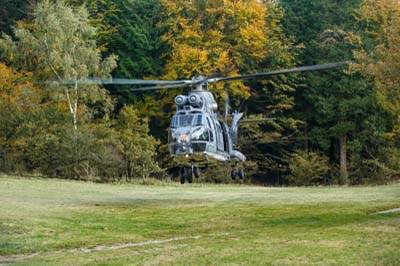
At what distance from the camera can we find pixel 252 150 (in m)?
47.8

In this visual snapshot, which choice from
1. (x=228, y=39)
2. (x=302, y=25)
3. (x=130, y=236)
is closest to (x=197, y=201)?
(x=130, y=236)

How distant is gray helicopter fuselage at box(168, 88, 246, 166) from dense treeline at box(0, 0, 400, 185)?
15.6 metres

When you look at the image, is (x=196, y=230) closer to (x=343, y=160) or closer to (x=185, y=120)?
(x=185, y=120)

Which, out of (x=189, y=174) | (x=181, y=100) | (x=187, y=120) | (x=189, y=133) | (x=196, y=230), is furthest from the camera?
(x=189, y=174)

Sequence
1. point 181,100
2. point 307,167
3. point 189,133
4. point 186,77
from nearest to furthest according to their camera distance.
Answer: point 189,133 < point 181,100 < point 307,167 < point 186,77

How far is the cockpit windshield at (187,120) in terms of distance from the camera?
22.8 metres

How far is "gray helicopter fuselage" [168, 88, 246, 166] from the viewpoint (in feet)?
73.8

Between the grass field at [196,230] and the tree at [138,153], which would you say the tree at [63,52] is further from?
the grass field at [196,230]

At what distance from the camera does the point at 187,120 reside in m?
22.9

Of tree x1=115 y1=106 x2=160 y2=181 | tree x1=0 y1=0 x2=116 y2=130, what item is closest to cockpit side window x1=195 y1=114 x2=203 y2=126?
tree x1=115 y1=106 x2=160 y2=181

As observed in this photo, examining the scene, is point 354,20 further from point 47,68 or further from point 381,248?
point 381,248

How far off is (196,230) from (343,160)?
28477 millimetres

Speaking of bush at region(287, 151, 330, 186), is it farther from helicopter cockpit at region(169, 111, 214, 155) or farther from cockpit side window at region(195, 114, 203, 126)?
cockpit side window at region(195, 114, 203, 126)

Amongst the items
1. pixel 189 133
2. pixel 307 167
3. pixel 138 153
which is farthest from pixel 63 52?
pixel 189 133
